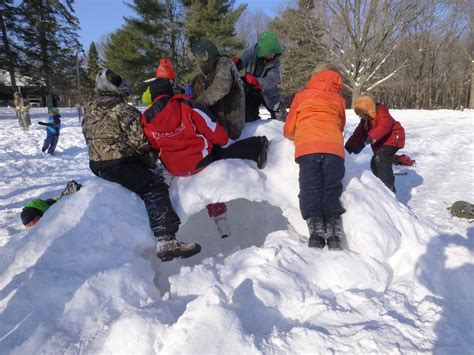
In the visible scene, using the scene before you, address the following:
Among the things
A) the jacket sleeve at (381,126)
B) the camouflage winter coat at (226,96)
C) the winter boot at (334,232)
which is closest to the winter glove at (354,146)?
the jacket sleeve at (381,126)

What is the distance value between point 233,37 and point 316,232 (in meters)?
24.1

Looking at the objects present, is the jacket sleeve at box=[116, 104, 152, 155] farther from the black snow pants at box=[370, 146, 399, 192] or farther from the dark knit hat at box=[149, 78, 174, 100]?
the black snow pants at box=[370, 146, 399, 192]

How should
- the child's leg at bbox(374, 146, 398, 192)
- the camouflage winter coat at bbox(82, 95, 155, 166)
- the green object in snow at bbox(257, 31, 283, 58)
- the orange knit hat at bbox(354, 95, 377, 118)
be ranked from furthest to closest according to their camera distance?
1. the child's leg at bbox(374, 146, 398, 192)
2. the orange knit hat at bbox(354, 95, 377, 118)
3. the green object in snow at bbox(257, 31, 283, 58)
4. the camouflage winter coat at bbox(82, 95, 155, 166)

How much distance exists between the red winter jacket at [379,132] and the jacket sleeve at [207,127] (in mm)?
2230

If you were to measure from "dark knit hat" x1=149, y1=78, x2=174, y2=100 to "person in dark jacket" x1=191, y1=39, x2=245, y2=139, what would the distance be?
39 centimetres

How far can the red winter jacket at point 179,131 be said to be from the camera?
2879 millimetres

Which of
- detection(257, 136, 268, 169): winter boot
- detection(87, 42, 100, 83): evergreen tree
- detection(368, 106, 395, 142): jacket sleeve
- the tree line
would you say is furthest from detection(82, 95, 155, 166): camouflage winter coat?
detection(87, 42, 100, 83): evergreen tree

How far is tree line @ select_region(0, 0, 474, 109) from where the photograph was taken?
2116 centimetres

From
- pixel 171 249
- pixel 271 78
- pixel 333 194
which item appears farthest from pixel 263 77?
pixel 171 249

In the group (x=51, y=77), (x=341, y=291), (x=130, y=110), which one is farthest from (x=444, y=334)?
(x=51, y=77)

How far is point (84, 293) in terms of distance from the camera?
84.7 inches

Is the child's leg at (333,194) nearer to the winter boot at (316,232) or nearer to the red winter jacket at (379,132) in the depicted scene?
the winter boot at (316,232)

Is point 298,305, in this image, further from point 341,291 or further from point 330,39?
point 330,39

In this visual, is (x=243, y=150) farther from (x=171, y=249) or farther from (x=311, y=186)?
(x=171, y=249)
